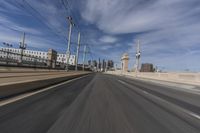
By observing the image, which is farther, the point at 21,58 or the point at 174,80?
the point at 174,80

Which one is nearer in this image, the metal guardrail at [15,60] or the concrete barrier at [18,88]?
the concrete barrier at [18,88]

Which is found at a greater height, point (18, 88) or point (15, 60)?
point (15, 60)

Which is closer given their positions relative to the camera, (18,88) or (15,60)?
(18,88)

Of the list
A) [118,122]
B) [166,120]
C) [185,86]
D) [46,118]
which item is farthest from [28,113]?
[185,86]

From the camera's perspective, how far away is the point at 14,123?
17.5ft

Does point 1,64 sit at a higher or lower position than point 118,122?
higher

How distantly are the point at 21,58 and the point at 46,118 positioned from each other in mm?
23040

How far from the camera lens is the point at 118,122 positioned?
19.8 ft

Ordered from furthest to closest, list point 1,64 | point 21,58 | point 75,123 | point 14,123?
1. point 21,58
2. point 1,64
3. point 75,123
4. point 14,123

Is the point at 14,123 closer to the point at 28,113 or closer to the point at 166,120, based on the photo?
the point at 28,113

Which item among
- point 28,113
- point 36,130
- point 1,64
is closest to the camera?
point 36,130

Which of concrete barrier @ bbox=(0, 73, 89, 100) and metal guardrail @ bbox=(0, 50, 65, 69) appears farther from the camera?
metal guardrail @ bbox=(0, 50, 65, 69)

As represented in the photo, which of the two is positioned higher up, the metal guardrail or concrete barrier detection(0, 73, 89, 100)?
the metal guardrail

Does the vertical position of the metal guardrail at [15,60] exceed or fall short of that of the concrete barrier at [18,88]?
it exceeds it
